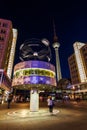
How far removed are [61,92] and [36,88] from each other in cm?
6493

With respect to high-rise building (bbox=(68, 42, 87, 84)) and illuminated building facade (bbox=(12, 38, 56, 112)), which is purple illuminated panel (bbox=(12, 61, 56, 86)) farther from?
high-rise building (bbox=(68, 42, 87, 84))

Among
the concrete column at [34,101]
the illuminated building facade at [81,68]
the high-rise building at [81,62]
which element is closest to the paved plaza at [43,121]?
the concrete column at [34,101]

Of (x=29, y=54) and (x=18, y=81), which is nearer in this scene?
(x=18, y=81)

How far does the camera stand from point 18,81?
18938 millimetres

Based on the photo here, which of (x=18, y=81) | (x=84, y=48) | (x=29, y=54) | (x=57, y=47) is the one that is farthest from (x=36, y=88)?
(x=57, y=47)

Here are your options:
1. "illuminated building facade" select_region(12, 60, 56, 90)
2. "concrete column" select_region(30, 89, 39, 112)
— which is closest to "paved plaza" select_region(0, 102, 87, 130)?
"concrete column" select_region(30, 89, 39, 112)

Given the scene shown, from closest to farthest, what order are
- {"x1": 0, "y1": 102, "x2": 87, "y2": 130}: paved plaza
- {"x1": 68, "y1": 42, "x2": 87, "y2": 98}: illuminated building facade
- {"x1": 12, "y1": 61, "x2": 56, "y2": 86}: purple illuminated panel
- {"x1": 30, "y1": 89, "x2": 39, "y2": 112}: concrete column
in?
{"x1": 0, "y1": 102, "x2": 87, "y2": 130}: paved plaza < {"x1": 12, "y1": 61, "x2": 56, "y2": 86}: purple illuminated panel < {"x1": 30, "y1": 89, "x2": 39, "y2": 112}: concrete column < {"x1": 68, "y1": 42, "x2": 87, "y2": 98}: illuminated building facade

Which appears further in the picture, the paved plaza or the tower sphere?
the tower sphere

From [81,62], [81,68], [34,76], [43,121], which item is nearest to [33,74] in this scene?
[34,76]

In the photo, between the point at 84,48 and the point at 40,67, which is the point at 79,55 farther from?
the point at 40,67

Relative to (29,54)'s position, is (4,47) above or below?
above

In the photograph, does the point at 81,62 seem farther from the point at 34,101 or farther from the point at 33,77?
the point at 33,77

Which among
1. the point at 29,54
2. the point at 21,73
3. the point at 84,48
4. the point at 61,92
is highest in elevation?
the point at 84,48

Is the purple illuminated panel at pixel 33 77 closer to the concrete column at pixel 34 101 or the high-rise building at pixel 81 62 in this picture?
the concrete column at pixel 34 101
